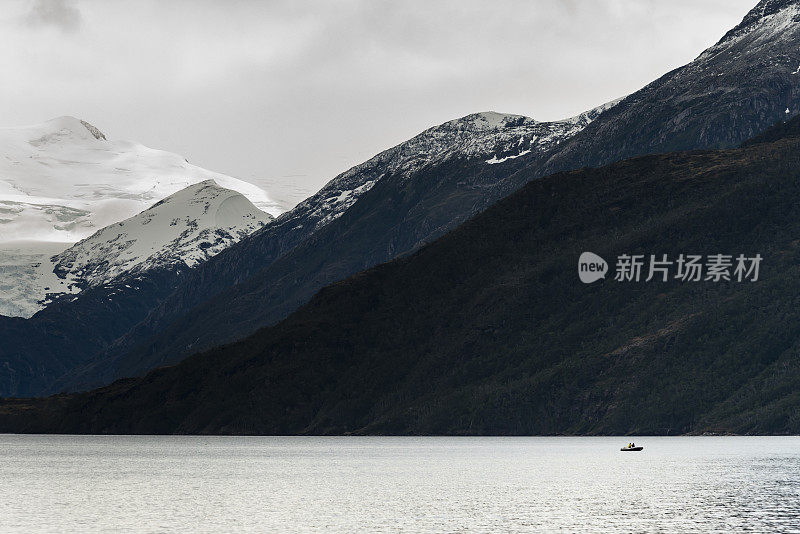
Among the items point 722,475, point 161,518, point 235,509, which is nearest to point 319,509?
point 235,509

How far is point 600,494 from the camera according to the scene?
6658 inches

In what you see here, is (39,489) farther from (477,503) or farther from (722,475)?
(722,475)

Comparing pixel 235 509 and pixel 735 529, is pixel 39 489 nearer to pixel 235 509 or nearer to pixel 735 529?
pixel 235 509

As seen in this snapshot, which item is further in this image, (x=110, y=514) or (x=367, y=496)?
(x=367, y=496)

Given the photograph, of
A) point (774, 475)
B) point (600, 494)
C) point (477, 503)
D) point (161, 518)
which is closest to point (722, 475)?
point (774, 475)

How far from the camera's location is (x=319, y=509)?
153250mm

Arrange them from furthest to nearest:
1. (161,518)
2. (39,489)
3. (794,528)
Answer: (39,489)
(161,518)
(794,528)

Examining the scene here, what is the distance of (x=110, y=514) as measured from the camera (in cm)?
14762

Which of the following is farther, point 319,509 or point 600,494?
point 600,494

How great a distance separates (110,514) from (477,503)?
46.9 m

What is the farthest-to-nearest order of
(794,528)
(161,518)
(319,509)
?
(319,509) → (161,518) → (794,528)

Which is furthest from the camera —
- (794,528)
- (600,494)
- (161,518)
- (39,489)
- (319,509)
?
(39,489)

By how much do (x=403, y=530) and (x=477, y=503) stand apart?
103 feet

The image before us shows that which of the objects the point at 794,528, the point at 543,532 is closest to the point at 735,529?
the point at 794,528
